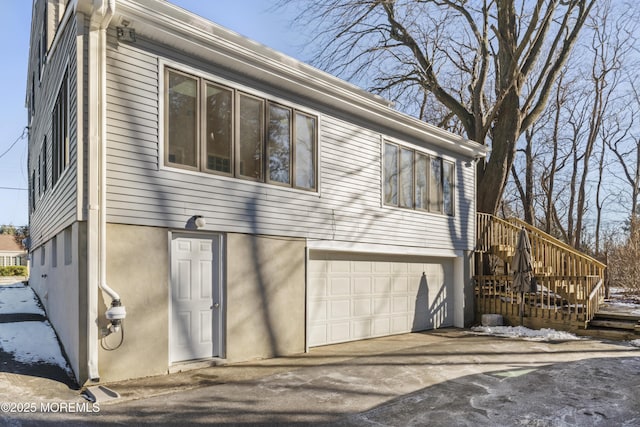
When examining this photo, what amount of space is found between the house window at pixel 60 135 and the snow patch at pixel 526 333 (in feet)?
29.8

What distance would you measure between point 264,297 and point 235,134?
2.62 m

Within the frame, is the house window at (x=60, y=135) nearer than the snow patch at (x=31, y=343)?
No

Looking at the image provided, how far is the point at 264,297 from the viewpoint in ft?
25.5

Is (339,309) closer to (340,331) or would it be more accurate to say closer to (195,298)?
(340,331)

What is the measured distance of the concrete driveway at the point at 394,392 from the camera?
4.93 meters

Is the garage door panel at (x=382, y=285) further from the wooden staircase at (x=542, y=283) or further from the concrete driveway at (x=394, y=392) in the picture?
the wooden staircase at (x=542, y=283)

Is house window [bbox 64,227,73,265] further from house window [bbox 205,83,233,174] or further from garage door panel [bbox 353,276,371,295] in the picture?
garage door panel [bbox 353,276,371,295]

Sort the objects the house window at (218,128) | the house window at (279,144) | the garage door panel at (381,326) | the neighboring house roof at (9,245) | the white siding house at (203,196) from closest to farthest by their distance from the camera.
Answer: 1. the white siding house at (203,196)
2. the house window at (218,128)
3. the house window at (279,144)
4. the garage door panel at (381,326)
5. the neighboring house roof at (9,245)

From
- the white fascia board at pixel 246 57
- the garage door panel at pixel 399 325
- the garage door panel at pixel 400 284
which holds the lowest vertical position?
the garage door panel at pixel 399 325

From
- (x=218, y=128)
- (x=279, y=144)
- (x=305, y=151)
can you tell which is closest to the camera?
(x=218, y=128)

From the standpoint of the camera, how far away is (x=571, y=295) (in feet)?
36.2

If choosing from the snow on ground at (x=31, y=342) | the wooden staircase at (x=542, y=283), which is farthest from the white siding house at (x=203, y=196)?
the wooden staircase at (x=542, y=283)

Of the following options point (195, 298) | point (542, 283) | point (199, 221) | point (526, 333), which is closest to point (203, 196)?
point (199, 221)

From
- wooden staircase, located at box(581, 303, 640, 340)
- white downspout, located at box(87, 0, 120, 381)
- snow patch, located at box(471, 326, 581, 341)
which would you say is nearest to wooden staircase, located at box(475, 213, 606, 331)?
wooden staircase, located at box(581, 303, 640, 340)
